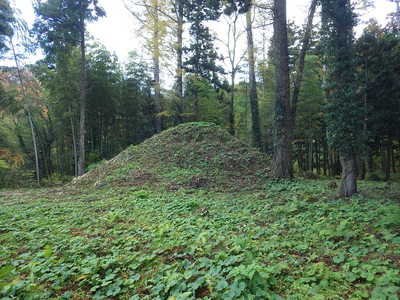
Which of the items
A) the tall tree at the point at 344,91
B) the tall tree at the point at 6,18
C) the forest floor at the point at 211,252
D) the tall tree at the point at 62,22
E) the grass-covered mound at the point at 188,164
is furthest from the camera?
the tall tree at the point at 62,22

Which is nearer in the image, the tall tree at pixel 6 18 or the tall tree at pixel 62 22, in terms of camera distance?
the tall tree at pixel 6 18

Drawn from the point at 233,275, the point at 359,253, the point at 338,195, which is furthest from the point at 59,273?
the point at 338,195

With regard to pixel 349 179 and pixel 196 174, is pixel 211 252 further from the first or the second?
pixel 196 174

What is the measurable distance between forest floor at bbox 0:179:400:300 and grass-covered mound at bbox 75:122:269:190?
2.59 metres

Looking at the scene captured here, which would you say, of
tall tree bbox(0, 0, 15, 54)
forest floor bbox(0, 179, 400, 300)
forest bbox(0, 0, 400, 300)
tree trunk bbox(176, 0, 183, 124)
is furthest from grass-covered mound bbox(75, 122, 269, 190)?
tall tree bbox(0, 0, 15, 54)

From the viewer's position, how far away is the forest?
2.19 metres

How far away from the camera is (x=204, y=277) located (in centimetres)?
209

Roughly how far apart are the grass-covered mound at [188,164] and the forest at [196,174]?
70 millimetres

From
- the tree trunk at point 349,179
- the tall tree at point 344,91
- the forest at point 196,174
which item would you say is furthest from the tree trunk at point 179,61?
the tree trunk at point 349,179

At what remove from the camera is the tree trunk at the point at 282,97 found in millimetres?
7086

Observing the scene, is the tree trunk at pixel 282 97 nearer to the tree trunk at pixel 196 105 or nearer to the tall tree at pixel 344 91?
the tall tree at pixel 344 91

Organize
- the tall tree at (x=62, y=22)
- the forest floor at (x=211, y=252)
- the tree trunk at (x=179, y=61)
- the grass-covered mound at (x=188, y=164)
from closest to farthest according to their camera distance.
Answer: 1. the forest floor at (x=211, y=252)
2. the grass-covered mound at (x=188, y=164)
3. the tall tree at (x=62, y=22)
4. the tree trunk at (x=179, y=61)

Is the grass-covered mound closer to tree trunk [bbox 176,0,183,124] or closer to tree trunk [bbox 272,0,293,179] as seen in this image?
tree trunk [bbox 272,0,293,179]

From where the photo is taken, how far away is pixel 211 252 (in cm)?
266
